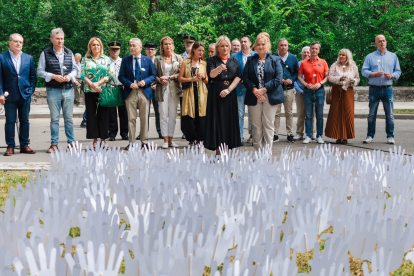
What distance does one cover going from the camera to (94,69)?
7508 mm

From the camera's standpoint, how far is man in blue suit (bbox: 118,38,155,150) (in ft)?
24.7

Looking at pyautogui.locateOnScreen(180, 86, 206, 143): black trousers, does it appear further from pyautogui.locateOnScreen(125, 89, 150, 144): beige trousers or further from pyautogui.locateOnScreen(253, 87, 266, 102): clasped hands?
pyautogui.locateOnScreen(253, 87, 266, 102): clasped hands

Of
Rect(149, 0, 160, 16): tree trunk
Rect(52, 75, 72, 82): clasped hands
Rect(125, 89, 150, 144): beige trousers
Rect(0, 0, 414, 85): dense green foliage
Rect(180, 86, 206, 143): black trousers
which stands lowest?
Rect(180, 86, 206, 143): black trousers

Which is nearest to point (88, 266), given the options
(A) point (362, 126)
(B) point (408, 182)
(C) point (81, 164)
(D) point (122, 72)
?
(C) point (81, 164)

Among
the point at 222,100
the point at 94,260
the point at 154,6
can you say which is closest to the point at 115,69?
the point at 222,100

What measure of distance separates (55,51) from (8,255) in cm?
608

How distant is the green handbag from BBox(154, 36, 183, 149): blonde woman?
0.66m

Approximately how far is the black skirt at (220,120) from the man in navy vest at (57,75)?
2418 millimetres

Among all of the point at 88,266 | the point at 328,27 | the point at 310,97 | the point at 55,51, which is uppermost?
the point at 328,27

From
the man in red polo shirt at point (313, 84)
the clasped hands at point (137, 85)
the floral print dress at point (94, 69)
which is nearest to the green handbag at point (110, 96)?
the floral print dress at point (94, 69)

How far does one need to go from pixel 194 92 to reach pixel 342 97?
2737mm

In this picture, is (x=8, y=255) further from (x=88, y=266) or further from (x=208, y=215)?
(x=208, y=215)

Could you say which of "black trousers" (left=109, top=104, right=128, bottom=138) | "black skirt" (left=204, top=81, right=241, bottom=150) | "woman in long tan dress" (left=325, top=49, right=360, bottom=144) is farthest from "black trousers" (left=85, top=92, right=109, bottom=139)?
"woman in long tan dress" (left=325, top=49, right=360, bottom=144)

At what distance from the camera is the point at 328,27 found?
1978cm
